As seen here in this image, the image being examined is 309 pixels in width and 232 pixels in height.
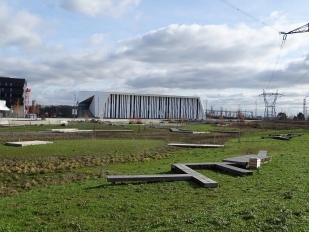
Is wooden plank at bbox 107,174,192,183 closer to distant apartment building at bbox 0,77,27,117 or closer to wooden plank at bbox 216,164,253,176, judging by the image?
wooden plank at bbox 216,164,253,176

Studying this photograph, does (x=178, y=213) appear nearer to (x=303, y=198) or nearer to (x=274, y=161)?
(x=303, y=198)

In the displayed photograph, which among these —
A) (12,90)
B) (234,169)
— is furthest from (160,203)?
(12,90)

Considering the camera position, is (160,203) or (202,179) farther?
(202,179)

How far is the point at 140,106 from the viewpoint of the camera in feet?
386

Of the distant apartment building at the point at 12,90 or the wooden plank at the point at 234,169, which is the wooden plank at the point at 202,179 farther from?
the distant apartment building at the point at 12,90

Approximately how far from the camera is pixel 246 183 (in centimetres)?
965

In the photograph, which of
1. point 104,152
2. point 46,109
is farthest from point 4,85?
point 104,152

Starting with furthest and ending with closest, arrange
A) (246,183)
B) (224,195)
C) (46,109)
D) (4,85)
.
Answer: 1. (46,109)
2. (4,85)
3. (246,183)
4. (224,195)

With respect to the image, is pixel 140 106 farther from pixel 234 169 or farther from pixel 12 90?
pixel 234 169

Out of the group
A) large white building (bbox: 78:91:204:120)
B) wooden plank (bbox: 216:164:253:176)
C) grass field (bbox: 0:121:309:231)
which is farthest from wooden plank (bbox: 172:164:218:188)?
large white building (bbox: 78:91:204:120)

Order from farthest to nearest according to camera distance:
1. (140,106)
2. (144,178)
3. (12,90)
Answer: (140,106) < (12,90) < (144,178)

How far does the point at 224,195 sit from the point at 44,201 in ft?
14.4

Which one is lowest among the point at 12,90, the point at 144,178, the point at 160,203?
the point at 160,203

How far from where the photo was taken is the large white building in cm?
10969
